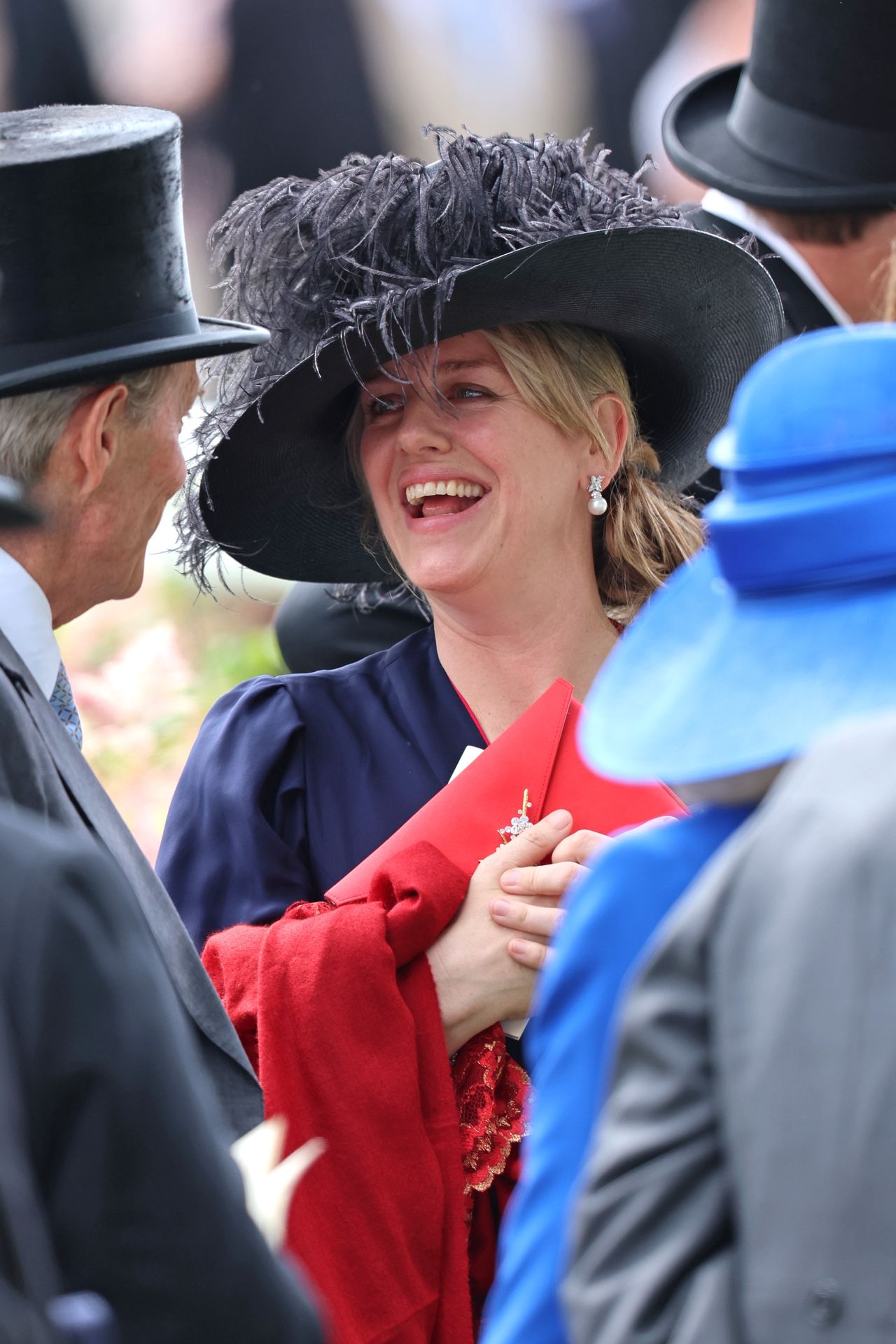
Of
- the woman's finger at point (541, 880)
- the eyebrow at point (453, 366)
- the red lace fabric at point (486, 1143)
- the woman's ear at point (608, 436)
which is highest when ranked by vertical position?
the eyebrow at point (453, 366)

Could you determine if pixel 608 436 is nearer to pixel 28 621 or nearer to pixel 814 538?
pixel 28 621

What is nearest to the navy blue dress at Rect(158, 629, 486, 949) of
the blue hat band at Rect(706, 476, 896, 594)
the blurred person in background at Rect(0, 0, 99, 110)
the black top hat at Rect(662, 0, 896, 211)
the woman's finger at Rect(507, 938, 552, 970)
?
the woman's finger at Rect(507, 938, 552, 970)

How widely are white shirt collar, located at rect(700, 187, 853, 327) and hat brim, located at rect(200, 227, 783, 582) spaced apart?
52cm

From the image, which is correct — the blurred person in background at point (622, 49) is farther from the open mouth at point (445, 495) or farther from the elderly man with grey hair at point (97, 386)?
the elderly man with grey hair at point (97, 386)

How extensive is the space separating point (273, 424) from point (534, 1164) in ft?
6.15

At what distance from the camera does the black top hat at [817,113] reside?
10.5ft

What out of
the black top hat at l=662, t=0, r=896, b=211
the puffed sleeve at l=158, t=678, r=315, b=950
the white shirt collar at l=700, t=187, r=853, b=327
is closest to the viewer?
the puffed sleeve at l=158, t=678, r=315, b=950

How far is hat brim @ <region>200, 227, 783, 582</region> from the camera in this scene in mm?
2496

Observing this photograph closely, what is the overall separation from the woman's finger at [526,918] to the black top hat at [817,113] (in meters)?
1.77

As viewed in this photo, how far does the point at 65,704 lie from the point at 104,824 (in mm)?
287

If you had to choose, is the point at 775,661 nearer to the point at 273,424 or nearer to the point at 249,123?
the point at 273,424

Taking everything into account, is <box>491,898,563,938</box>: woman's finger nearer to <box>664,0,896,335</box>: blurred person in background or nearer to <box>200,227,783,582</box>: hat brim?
<box>200,227,783,582</box>: hat brim

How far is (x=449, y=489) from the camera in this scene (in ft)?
8.55

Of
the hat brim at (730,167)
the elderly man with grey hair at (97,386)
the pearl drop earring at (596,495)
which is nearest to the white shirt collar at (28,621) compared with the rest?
the elderly man with grey hair at (97,386)
